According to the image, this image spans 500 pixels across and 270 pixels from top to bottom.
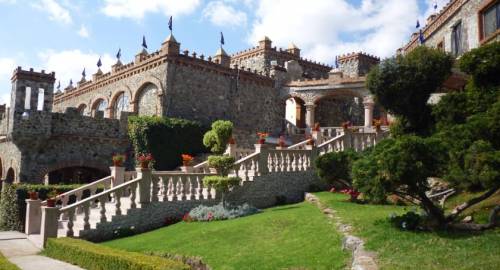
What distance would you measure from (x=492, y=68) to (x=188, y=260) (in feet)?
38.4

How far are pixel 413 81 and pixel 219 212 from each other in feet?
35.3

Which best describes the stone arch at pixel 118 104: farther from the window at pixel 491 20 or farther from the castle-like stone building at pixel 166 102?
the window at pixel 491 20

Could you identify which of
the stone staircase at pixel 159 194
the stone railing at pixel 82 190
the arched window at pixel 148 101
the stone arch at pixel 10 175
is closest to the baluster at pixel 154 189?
the stone staircase at pixel 159 194

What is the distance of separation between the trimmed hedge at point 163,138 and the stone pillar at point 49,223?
11944 mm

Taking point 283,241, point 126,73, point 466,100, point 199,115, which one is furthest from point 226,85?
point 283,241

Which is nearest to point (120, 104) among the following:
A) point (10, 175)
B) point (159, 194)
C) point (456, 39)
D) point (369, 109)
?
point (10, 175)

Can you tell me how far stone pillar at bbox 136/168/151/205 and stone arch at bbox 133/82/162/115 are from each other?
13.8 meters

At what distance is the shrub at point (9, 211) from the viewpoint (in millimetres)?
18391

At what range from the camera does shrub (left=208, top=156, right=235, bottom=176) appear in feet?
54.1

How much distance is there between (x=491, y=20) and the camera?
21969 mm

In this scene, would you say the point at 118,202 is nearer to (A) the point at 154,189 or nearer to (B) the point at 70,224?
(A) the point at 154,189

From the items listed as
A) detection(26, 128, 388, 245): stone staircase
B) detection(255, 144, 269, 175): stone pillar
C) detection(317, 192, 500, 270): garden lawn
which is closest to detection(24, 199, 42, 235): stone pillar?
detection(26, 128, 388, 245): stone staircase

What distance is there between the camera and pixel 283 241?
11.2 metres

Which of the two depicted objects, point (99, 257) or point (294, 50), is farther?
point (294, 50)
